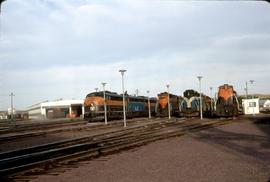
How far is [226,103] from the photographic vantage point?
47.2 meters

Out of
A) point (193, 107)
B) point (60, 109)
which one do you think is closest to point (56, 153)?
point (193, 107)

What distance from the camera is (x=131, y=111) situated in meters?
52.9

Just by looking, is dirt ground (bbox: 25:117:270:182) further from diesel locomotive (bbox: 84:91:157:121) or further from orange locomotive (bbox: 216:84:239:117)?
orange locomotive (bbox: 216:84:239:117)

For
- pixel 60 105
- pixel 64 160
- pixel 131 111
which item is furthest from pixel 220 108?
pixel 60 105

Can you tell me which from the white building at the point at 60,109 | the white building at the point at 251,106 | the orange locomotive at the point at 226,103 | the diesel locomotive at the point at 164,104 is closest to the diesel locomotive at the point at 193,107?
the diesel locomotive at the point at 164,104

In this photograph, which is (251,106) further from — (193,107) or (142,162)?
(142,162)

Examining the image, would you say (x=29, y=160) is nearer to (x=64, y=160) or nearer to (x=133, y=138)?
(x=64, y=160)

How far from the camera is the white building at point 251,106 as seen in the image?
55319 mm

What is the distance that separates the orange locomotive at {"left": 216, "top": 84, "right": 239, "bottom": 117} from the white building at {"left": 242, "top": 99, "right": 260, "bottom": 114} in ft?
27.2

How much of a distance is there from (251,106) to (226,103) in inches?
402

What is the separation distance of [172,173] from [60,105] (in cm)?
10313

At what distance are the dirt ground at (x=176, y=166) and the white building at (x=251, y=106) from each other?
38.8m

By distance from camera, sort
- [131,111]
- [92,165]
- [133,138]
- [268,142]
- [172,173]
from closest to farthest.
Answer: [172,173] < [92,165] < [268,142] < [133,138] < [131,111]

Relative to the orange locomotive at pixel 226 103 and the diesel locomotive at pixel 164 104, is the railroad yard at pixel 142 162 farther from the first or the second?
the diesel locomotive at pixel 164 104
